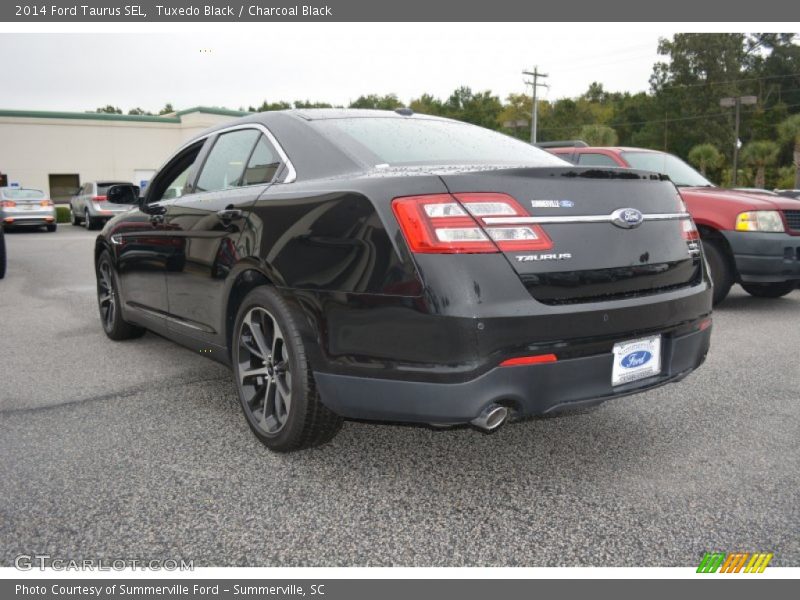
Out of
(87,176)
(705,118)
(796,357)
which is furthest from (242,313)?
(705,118)

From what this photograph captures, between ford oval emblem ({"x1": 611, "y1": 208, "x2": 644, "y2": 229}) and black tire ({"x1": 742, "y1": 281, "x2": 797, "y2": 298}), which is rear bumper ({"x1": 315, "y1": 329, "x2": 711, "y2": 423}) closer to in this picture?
ford oval emblem ({"x1": 611, "y1": 208, "x2": 644, "y2": 229})

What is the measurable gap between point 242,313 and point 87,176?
43.5 meters

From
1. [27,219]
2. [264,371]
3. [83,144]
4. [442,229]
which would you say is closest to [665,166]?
[264,371]

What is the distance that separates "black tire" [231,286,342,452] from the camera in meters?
3.05

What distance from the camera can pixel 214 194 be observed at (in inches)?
156

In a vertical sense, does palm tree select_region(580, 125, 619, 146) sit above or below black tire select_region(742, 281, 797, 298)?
above

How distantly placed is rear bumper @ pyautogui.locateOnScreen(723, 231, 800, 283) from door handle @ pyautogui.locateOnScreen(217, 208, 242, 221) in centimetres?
520

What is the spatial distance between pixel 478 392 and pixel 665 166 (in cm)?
669

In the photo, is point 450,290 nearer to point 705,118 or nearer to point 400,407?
point 400,407

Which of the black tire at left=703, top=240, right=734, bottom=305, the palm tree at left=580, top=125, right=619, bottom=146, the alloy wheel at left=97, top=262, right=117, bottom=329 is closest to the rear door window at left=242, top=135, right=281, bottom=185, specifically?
the alloy wheel at left=97, top=262, right=117, bottom=329

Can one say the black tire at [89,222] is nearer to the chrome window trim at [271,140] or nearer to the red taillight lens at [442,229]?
the chrome window trim at [271,140]

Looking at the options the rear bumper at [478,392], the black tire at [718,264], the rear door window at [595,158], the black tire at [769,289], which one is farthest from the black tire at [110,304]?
the black tire at [769,289]

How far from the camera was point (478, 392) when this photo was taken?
2.54 meters

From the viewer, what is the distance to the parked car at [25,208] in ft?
72.6
